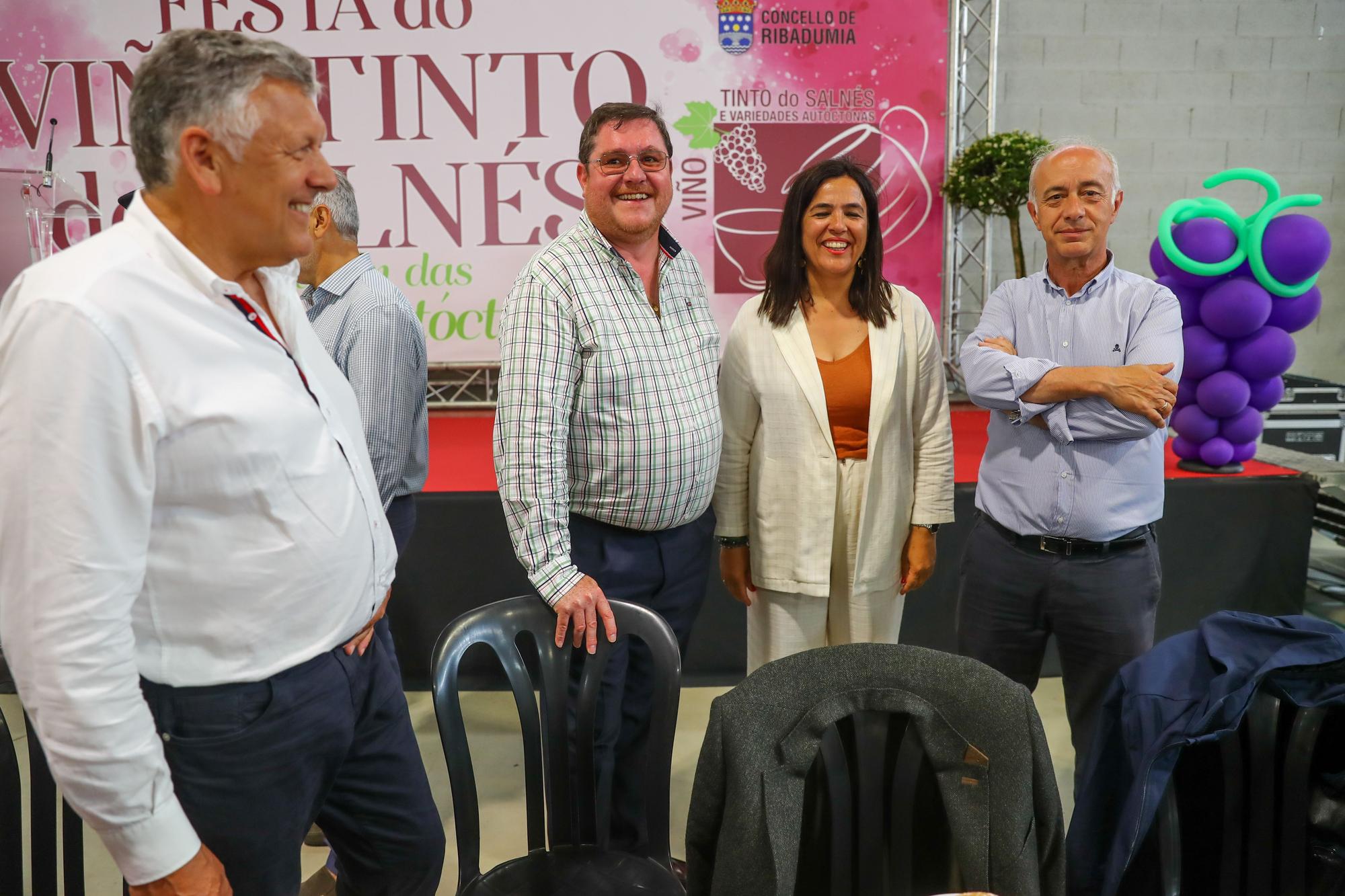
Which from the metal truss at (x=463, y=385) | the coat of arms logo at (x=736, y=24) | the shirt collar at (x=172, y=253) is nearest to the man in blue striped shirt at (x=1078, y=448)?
the shirt collar at (x=172, y=253)

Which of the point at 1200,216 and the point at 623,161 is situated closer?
the point at 623,161

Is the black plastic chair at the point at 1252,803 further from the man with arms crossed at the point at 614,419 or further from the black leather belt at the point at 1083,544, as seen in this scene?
the man with arms crossed at the point at 614,419

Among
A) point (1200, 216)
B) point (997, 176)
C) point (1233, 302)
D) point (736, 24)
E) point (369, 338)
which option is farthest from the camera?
point (736, 24)

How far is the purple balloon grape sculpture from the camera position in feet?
10.0

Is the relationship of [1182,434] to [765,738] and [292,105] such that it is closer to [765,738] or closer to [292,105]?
[765,738]

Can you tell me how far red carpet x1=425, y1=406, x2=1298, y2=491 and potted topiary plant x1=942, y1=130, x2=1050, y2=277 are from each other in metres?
0.74

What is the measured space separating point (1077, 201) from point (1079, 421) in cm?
46

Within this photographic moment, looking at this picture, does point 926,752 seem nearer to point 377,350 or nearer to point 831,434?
point 831,434

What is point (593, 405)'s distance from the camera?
191 centimetres

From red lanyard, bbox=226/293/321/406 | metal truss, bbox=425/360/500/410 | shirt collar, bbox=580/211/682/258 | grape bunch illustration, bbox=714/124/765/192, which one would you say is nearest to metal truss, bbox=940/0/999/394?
grape bunch illustration, bbox=714/124/765/192

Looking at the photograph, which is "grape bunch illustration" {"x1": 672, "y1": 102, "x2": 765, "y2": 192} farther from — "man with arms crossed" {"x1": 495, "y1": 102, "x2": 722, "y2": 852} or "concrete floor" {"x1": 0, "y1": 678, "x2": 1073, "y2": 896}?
"man with arms crossed" {"x1": 495, "y1": 102, "x2": 722, "y2": 852}

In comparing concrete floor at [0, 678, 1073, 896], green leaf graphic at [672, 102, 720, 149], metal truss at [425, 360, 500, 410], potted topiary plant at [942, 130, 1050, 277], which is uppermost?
green leaf graphic at [672, 102, 720, 149]

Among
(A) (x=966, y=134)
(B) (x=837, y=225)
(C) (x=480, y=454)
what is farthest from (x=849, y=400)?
(A) (x=966, y=134)

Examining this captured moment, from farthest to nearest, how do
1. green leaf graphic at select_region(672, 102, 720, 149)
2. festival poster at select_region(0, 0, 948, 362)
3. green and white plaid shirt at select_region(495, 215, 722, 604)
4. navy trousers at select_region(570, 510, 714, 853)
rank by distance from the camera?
green leaf graphic at select_region(672, 102, 720, 149)
festival poster at select_region(0, 0, 948, 362)
navy trousers at select_region(570, 510, 714, 853)
green and white plaid shirt at select_region(495, 215, 722, 604)
